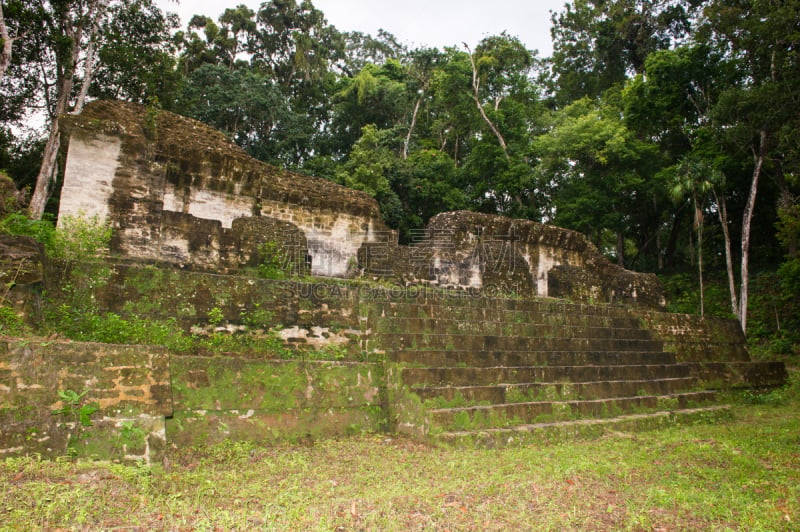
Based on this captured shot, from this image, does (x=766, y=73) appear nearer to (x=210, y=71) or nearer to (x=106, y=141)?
(x=106, y=141)

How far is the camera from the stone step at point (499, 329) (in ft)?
18.6

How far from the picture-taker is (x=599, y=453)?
14.6 ft

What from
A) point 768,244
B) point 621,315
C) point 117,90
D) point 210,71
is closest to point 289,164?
point 210,71

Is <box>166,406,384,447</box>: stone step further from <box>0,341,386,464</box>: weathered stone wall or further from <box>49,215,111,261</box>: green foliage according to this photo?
<box>49,215,111,261</box>: green foliage

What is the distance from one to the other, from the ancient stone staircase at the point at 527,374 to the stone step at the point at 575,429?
0.5 inches

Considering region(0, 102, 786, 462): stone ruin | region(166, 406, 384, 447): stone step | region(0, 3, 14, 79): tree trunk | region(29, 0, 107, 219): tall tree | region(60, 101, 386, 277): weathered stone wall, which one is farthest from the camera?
region(29, 0, 107, 219): tall tree

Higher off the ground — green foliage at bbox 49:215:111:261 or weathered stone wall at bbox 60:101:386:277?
weathered stone wall at bbox 60:101:386:277

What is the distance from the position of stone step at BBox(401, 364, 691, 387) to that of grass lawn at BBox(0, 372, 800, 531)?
774 mm

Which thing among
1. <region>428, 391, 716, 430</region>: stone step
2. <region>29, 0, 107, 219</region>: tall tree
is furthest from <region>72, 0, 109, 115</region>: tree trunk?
<region>428, 391, 716, 430</region>: stone step

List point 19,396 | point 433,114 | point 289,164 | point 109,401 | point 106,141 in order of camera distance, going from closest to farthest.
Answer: point 19,396, point 109,401, point 106,141, point 289,164, point 433,114

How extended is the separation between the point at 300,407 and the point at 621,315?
6.37m

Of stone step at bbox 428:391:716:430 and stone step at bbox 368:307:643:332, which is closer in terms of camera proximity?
stone step at bbox 428:391:716:430

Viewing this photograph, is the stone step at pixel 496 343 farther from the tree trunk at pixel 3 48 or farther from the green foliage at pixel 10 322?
the tree trunk at pixel 3 48

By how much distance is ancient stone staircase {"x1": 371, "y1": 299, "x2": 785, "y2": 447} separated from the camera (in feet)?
15.6
